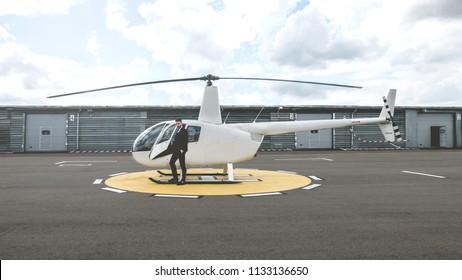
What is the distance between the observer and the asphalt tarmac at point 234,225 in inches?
142

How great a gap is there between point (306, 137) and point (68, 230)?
26922 millimetres

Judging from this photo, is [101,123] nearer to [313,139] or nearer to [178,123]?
[313,139]

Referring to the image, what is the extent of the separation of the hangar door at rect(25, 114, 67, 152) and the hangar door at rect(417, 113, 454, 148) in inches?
1338

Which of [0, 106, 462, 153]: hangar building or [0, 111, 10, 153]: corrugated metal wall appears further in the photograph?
[0, 106, 462, 153]: hangar building

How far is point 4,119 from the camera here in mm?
26797

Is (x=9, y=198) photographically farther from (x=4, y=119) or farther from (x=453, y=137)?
(x=453, y=137)

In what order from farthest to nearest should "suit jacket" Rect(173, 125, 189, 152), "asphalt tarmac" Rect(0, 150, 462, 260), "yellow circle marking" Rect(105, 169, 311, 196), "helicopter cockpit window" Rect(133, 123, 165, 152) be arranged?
1. "helicopter cockpit window" Rect(133, 123, 165, 152)
2. "suit jacket" Rect(173, 125, 189, 152)
3. "yellow circle marking" Rect(105, 169, 311, 196)
4. "asphalt tarmac" Rect(0, 150, 462, 260)

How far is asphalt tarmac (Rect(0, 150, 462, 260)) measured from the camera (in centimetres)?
360

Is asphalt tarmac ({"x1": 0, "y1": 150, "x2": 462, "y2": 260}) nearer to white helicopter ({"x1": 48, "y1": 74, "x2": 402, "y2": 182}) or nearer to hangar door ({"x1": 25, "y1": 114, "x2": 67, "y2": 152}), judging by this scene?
white helicopter ({"x1": 48, "y1": 74, "x2": 402, "y2": 182})

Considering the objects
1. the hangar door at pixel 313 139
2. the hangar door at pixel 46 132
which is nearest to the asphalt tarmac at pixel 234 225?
the hangar door at pixel 46 132

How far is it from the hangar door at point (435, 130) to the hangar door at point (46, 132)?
34.0 meters

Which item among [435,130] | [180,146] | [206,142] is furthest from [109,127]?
[435,130]

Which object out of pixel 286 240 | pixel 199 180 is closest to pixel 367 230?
pixel 286 240

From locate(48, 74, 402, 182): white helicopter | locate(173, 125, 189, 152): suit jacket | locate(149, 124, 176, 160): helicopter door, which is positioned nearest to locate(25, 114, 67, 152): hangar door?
locate(48, 74, 402, 182): white helicopter
